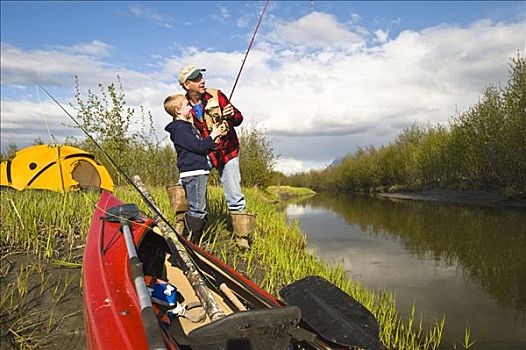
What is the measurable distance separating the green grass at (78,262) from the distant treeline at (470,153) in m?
12.9

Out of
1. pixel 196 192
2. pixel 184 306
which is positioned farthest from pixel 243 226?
pixel 184 306

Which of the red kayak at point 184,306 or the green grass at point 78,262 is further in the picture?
the green grass at point 78,262

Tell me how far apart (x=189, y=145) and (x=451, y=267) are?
480cm

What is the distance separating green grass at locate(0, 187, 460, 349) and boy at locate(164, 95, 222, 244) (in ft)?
1.61

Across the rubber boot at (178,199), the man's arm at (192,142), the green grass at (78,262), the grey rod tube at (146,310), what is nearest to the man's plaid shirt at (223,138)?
the man's arm at (192,142)

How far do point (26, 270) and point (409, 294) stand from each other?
14.7 feet

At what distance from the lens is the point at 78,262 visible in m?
4.34

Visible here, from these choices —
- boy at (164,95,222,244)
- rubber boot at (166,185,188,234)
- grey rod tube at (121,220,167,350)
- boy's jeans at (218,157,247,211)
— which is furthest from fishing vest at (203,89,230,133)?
grey rod tube at (121,220,167,350)

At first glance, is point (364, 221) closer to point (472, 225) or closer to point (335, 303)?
point (472, 225)

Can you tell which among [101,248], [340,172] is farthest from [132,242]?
[340,172]

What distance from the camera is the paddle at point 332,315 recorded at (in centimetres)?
200

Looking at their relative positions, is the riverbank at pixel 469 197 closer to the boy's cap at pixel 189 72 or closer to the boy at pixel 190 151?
the boy at pixel 190 151

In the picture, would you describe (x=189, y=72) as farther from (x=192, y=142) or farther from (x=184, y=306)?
(x=184, y=306)

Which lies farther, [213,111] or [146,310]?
[213,111]
